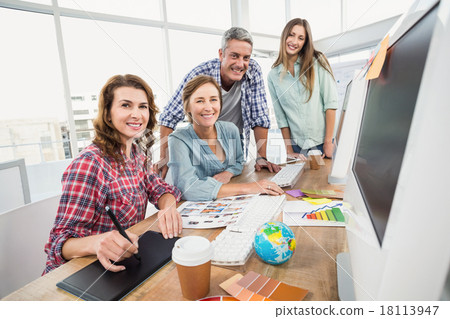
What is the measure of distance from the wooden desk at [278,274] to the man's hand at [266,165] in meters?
0.70

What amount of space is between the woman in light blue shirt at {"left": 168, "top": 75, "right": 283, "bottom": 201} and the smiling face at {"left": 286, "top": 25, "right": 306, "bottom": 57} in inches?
22.4

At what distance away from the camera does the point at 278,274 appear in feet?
1.54

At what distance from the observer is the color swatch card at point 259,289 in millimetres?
395

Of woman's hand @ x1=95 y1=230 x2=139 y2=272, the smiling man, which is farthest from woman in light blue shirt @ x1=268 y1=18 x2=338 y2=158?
woman's hand @ x1=95 y1=230 x2=139 y2=272

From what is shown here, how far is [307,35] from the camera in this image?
61.4 inches

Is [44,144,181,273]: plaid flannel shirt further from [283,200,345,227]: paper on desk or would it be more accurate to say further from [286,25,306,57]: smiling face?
[286,25,306,57]: smiling face

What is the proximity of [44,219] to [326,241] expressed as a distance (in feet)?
2.84

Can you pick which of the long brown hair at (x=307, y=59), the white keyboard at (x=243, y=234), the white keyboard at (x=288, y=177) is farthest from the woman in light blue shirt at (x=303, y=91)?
the white keyboard at (x=243, y=234)

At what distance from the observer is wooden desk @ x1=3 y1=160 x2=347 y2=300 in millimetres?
430

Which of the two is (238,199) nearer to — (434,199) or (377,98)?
(377,98)

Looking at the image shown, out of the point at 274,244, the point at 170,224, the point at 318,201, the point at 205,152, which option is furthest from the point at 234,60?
the point at 274,244

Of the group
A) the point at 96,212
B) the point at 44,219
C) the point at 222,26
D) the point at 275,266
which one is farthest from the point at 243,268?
the point at 222,26

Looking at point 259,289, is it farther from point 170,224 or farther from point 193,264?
point 170,224

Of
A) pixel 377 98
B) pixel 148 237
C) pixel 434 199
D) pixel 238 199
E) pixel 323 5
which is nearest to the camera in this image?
Result: pixel 434 199
